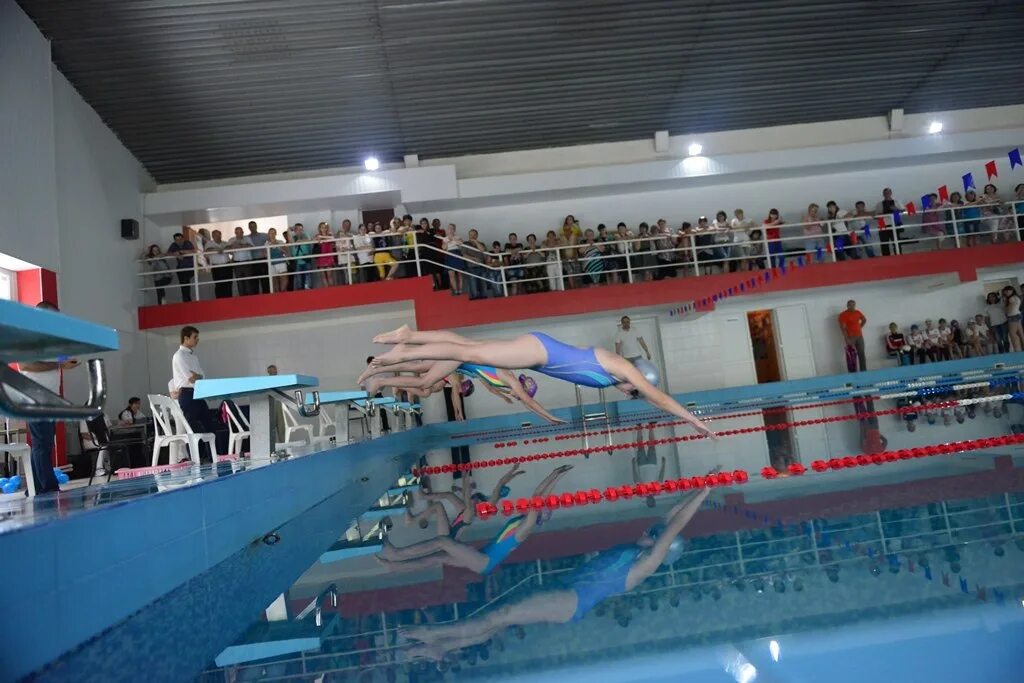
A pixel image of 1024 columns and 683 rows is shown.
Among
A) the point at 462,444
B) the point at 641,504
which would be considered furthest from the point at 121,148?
the point at 641,504

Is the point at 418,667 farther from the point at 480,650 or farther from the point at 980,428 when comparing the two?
the point at 980,428

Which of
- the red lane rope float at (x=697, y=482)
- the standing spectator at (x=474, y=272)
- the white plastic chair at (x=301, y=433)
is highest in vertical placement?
the standing spectator at (x=474, y=272)

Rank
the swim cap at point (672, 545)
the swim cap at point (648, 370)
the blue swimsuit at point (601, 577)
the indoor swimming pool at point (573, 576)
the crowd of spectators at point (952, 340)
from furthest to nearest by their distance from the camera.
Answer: the crowd of spectators at point (952, 340)
the swim cap at point (648, 370)
the swim cap at point (672, 545)
the blue swimsuit at point (601, 577)
the indoor swimming pool at point (573, 576)

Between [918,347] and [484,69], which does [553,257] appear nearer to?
[484,69]

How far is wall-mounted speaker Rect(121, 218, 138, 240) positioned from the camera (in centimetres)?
1203

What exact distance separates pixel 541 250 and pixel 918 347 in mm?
6981

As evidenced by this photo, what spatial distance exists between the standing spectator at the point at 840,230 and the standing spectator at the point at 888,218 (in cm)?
50

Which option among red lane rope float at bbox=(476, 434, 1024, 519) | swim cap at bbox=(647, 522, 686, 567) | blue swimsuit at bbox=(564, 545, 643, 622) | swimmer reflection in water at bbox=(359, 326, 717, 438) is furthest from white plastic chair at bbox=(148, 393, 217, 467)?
blue swimsuit at bbox=(564, 545, 643, 622)

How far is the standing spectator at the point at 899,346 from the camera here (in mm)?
14281

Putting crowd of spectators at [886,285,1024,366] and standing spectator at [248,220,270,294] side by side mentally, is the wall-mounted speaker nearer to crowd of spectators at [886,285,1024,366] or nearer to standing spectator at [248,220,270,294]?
standing spectator at [248,220,270,294]

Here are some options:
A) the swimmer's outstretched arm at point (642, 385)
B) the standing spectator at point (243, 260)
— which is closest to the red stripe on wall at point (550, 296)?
the standing spectator at point (243, 260)

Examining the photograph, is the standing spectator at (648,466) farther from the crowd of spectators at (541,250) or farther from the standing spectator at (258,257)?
the standing spectator at (258,257)

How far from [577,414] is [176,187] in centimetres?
773

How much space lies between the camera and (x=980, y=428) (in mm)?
5160
